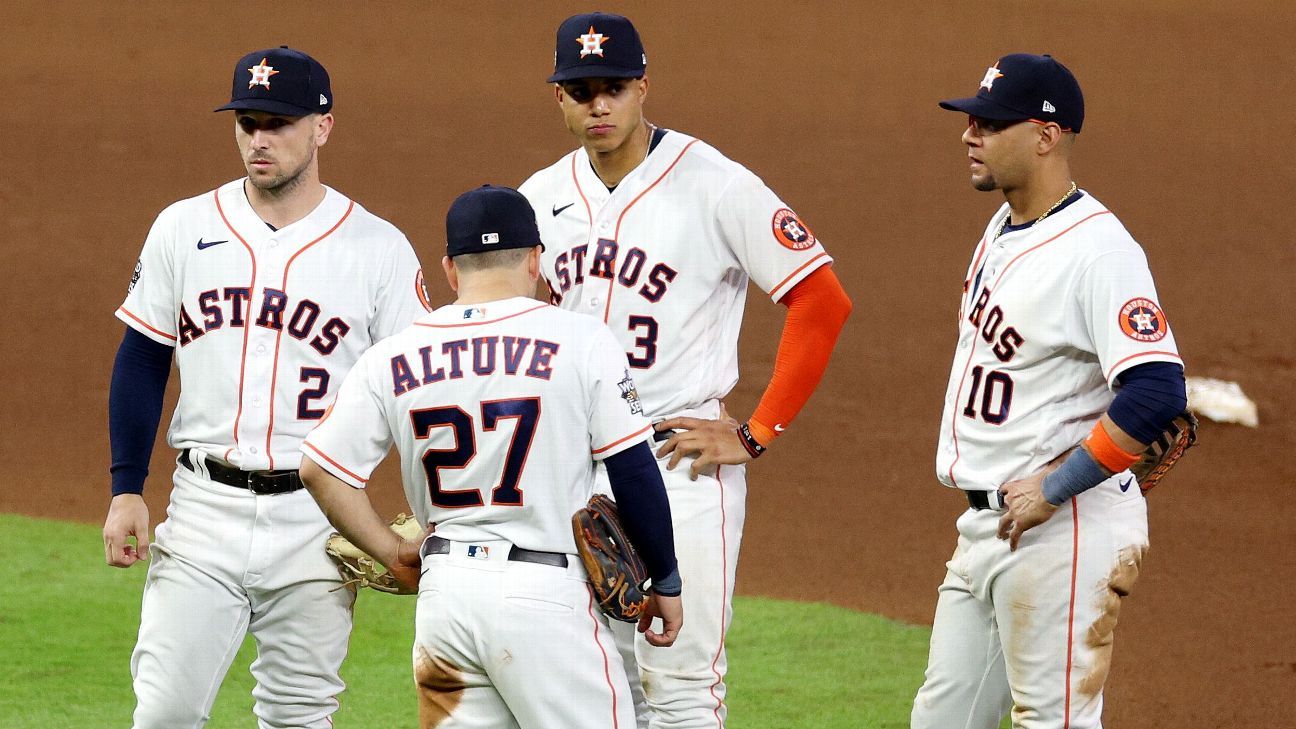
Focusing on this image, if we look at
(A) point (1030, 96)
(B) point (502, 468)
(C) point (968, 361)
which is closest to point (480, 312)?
(B) point (502, 468)

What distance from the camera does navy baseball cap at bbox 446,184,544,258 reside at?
3.05m

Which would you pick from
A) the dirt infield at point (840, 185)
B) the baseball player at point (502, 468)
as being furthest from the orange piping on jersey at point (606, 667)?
the dirt infield at point (840, 185)

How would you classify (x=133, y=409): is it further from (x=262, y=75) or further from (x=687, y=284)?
(x=687, y=284)

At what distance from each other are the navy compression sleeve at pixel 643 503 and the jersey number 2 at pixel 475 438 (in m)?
0.18

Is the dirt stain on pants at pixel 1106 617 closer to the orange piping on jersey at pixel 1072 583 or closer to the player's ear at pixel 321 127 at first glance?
the orange piping on jersey at pixel 1072 583

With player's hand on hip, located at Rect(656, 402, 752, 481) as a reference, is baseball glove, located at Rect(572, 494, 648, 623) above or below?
below

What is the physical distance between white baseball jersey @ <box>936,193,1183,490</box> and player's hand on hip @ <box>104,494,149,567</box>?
6.23ft

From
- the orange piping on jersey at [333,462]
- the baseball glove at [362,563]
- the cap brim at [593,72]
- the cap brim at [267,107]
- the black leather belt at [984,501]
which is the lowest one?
the baseball glove at [362,563]

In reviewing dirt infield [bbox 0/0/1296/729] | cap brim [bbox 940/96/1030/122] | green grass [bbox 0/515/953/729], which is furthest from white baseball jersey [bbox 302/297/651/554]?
dirt infield [bbox 0/0/1296/729]

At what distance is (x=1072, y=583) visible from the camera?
334 centimetres

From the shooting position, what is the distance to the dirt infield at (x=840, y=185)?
7066 mm

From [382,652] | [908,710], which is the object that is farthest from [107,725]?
[908,710]

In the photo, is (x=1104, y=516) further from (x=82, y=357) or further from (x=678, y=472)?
(x=82, y=357)

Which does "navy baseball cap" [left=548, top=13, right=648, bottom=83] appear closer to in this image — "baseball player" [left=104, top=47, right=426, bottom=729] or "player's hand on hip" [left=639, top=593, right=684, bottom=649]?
"baseball player" [left=104, top=47, right=426, bottom=729]
